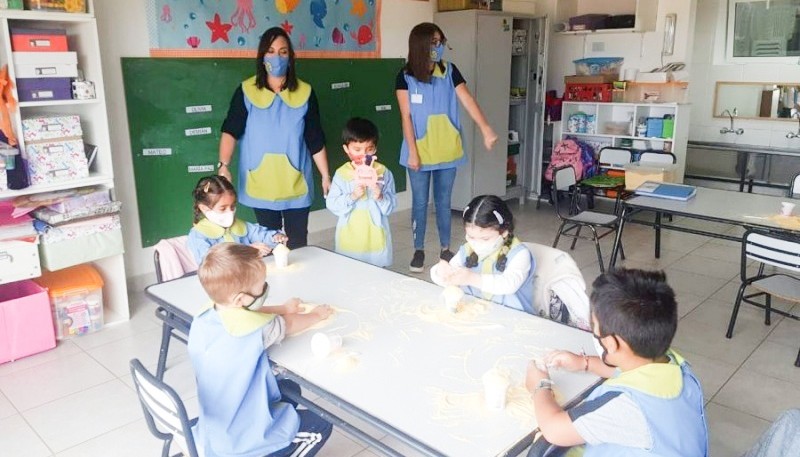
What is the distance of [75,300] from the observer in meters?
3.35

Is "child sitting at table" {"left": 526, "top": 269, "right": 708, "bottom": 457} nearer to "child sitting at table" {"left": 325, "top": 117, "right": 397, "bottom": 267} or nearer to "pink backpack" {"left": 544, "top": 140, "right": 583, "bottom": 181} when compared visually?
"child sitting at table" {"left": 325, "top": 117, "right": 397, "bottom": 267}

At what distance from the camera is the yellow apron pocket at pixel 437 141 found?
13.7 feet

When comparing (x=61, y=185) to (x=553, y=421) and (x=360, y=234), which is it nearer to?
(x=360, y=234)

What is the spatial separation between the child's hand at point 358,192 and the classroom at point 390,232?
0.02 metres

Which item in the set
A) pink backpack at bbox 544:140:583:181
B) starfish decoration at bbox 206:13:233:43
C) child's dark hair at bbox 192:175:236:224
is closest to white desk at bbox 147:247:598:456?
child's dark hair at bbox 192:175:236:224

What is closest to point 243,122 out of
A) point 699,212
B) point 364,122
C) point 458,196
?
point 364,122

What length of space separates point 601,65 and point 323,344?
18.1 feet

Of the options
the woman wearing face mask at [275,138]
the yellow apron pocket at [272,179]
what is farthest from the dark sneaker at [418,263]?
the yellow apron pocket at [272,179]

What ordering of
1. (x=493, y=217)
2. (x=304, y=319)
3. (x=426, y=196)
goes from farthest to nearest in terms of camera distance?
(x=426, y=196) → (x=493, y=217) → (x=304, y=319)

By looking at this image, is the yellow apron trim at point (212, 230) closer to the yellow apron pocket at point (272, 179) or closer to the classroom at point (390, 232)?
the classroom at point (390, 232)

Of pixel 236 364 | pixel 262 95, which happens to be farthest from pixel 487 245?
pixel 262 95

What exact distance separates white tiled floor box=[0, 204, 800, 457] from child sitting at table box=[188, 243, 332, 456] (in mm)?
774

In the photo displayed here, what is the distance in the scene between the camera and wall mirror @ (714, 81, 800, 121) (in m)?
6.02

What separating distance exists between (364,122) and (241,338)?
5.27 ft
